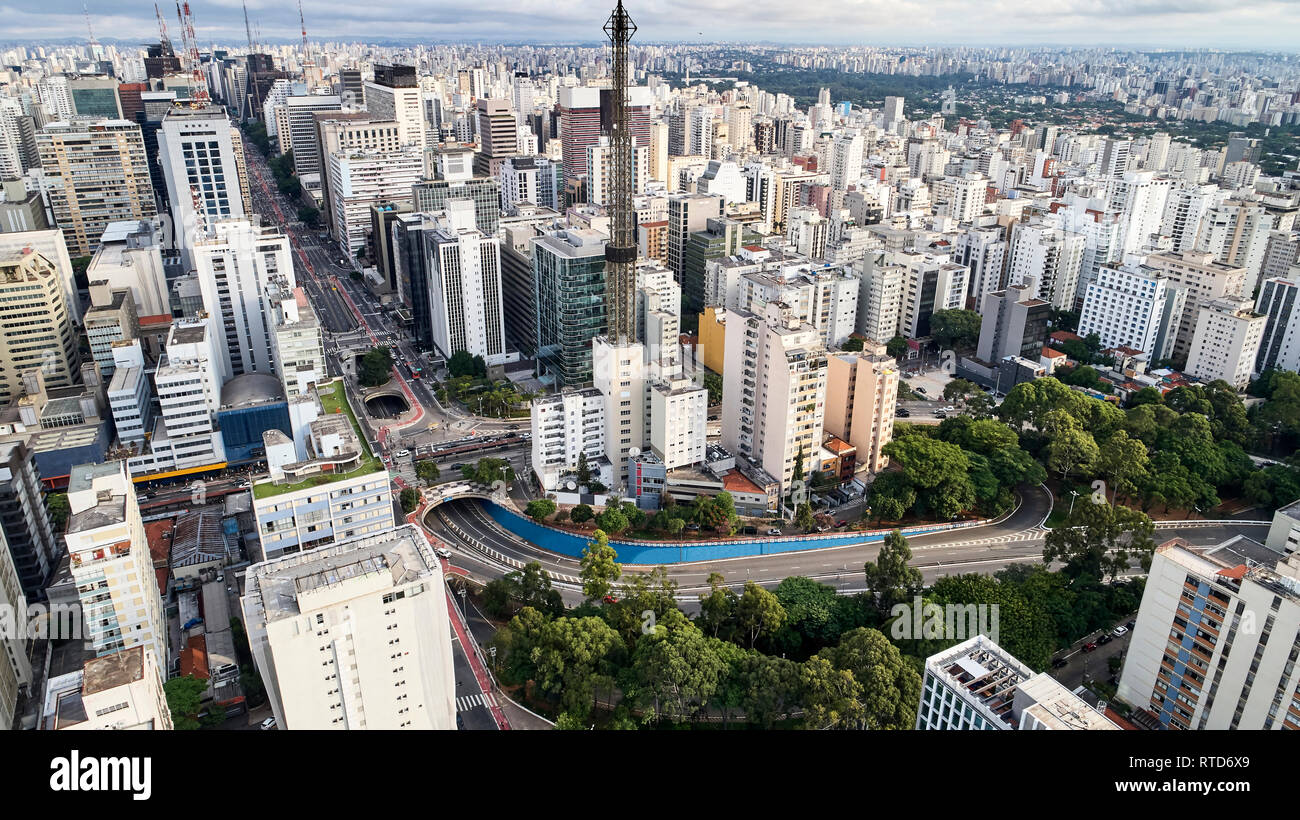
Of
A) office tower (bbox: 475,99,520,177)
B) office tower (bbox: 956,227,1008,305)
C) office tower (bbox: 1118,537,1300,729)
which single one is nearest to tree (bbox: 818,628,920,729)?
office tower (bbox: 1118,537,1300,729)

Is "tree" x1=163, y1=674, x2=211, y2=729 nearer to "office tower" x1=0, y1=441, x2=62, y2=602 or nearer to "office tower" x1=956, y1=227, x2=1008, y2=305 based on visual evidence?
"office tower" x1=0, y1=441, x2=62, y2=602

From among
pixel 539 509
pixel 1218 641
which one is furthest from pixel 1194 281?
pixel 539 509

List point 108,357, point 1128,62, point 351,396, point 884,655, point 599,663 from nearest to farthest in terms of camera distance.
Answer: point 884,655, point 599,663, point 108,357, point 351,396, point 1128,62

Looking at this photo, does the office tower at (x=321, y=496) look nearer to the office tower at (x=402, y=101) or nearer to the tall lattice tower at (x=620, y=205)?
the tall lattice tower at (x=620, y=205)

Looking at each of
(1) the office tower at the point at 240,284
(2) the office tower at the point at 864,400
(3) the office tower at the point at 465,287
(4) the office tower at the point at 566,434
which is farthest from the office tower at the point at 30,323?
(2) the office tower at the point at 864,400

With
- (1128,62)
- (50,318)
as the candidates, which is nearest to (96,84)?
(50,318)

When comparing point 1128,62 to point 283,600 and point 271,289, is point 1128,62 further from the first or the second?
point 283,600
